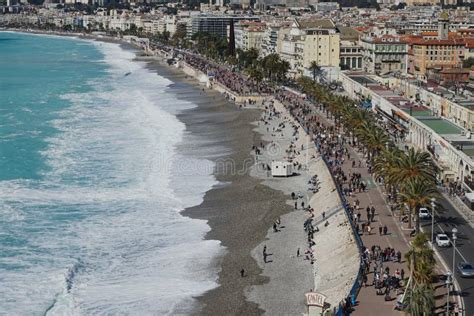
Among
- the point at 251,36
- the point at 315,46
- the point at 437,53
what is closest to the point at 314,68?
the point at 315,46

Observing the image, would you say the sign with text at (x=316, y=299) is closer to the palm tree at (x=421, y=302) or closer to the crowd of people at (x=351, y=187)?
the crowd of people at (x=351, y=187)

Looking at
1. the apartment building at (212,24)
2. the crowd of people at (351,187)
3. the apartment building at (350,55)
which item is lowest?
the crowd of people at (351,187)

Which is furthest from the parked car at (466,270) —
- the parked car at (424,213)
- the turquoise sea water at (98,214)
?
the turquoise sea water at (98,214)

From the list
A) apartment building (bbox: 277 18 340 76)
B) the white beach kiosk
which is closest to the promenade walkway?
the white beach kiosk

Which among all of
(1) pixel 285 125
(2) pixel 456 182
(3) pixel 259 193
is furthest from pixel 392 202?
(1) pixel 285 125

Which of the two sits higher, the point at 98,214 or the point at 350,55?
the point at 350,55

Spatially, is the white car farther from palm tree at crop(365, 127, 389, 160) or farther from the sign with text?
palm tree at crop(365, 127, 389, 160)

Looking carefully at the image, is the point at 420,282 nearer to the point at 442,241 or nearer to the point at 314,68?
the point at 442,241
